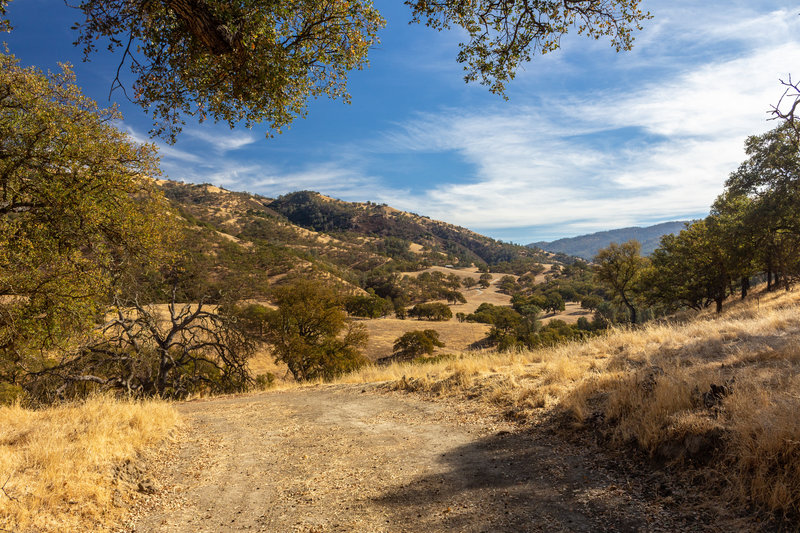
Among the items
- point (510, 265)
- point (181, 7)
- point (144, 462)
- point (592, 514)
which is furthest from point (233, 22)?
point (510, 265)

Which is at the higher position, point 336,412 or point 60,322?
point 60,322

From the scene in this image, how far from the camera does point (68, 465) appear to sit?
181 inches

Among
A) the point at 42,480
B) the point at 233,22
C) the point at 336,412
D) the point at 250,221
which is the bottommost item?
the point at 336,412

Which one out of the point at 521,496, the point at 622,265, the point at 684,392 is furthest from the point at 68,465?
the point at 622,265

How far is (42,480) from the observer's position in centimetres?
426

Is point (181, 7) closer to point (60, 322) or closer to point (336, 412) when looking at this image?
point (60, 322)

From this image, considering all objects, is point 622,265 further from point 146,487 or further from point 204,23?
point 146,487

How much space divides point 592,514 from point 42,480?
5.95 metres

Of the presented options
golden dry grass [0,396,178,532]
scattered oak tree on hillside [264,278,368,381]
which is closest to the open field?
golden dry grass [0,396,178,532]

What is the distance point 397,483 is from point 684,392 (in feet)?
13.5

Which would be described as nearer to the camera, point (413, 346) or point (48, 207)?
point (48, 207)

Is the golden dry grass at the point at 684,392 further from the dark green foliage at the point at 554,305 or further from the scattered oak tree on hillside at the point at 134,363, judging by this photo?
the dark green foliage at the point at 554,305

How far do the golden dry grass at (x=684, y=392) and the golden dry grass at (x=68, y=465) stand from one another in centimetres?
626

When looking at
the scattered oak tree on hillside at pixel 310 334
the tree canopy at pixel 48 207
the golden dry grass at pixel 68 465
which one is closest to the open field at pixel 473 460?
the golden dry grass at pixel 68 465
